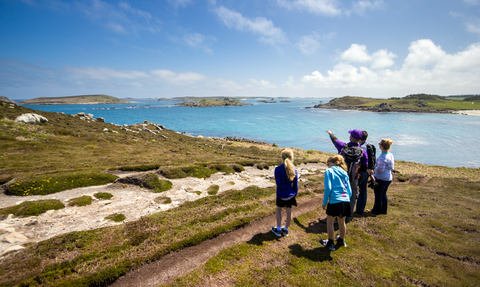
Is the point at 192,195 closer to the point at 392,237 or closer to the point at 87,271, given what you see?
the point at 87,271

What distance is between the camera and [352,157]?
8.65 m

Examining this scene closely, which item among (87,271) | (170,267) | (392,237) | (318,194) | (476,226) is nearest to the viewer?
(87,271)

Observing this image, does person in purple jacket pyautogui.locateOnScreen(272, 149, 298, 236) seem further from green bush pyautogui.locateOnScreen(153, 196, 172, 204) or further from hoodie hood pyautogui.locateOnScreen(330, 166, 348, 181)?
green bush pyautogui.locateOnScreen(153, 196, 172, 204)

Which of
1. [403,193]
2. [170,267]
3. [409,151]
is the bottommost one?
[409,151]

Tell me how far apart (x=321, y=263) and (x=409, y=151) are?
235ft

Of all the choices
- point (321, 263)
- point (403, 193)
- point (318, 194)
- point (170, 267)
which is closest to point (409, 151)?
point (403, 193)

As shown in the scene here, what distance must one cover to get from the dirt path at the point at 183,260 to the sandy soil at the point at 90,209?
4.21m

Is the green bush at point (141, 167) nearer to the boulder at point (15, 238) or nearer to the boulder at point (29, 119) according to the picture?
the boulder at point (15, 238)

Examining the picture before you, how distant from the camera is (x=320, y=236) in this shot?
905 cm

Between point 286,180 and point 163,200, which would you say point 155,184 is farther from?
point 286,180

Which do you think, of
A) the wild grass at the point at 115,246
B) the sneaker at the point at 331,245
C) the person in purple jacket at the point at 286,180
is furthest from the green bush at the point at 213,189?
the sneaker at the point at 331,245

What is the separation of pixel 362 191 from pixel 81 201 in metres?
16.5

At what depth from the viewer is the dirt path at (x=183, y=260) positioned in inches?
253

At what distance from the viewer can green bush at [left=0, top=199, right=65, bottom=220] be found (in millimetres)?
9422
